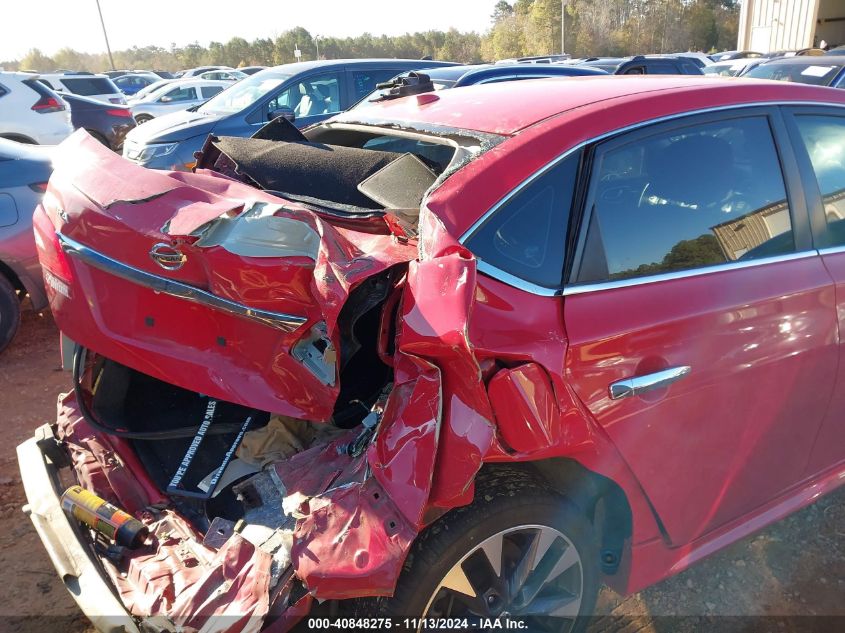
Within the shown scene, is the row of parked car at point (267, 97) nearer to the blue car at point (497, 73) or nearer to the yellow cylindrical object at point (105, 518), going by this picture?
the blue car at point (497, 73)

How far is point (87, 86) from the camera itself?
50.0 ft

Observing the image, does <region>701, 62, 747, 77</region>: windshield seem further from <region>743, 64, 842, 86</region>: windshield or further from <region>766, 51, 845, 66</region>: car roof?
<region>743, 64, 842, 86</region>: windshield

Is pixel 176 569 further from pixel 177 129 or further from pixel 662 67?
pixel 662 67

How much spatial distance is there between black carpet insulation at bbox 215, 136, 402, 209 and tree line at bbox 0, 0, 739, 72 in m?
46.8

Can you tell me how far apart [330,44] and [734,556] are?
6767 cm

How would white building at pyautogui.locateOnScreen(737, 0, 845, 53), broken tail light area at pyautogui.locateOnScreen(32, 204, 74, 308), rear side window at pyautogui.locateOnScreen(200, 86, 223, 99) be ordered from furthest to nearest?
white building at pyautogui.locateOnScreen(737, 0, 845, 53) < rear side window at pyautogui.locateOnScreen(200, 86, 223, 99) < broken tail light area at pyautogui.locateOnScreen(32, 204, 74, 308)

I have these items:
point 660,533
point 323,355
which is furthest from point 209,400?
point 660,533

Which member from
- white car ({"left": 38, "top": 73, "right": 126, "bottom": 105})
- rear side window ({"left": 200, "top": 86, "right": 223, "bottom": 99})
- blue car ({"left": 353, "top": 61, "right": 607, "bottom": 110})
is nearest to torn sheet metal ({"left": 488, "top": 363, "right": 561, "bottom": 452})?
blue car ({"left": 353, "top": 61, "right": 607, "bottom": 110})

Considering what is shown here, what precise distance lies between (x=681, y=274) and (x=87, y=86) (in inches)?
654

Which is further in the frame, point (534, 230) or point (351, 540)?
point (534, 230)

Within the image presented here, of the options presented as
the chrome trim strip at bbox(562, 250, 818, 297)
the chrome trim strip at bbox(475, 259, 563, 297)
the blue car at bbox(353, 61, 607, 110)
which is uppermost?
the blue car at bbox(353, 61, 607, 110)

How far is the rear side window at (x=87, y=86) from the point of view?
1511 cm

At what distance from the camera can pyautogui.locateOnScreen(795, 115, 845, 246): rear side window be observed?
94.8 inches

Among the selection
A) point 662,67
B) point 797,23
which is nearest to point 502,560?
point 662,67
